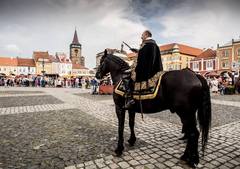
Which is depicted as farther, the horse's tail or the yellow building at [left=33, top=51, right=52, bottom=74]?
the yellow building at [left=33, top=51, right=52, bottom=74]

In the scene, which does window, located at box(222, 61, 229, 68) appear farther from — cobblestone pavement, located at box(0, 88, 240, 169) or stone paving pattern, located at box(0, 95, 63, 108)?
cobblestone pavement, located at box(0, 88, 240, 169)

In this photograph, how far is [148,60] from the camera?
407 cm

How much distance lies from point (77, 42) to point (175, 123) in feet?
366

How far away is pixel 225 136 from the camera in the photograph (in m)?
5.29

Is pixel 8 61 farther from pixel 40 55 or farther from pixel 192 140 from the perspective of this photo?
pixel 192 140

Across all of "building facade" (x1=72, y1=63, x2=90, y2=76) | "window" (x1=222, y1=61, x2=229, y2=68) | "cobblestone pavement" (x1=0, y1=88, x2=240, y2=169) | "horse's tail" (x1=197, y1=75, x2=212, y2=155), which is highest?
"building facade" (x1=72, y1=63, x2=90, y2=76)

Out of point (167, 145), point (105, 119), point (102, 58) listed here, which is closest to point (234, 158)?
point (167, 145)

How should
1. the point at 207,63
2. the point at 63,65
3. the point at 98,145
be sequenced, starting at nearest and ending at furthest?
the point at 98,145, the point at 207,63, the point at 63,65

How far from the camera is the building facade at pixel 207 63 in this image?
Result: 51072 mm

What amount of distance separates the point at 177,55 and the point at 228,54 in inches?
709

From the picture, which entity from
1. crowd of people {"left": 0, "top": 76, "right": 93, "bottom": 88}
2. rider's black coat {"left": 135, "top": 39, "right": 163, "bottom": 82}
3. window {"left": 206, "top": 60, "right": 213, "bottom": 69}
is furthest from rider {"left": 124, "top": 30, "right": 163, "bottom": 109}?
window {"left": 206, "top": 60, "right": 213, "bottom": 69}

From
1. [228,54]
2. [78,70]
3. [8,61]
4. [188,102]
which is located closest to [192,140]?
[188,102]

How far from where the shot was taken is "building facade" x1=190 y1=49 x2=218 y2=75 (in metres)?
51.1

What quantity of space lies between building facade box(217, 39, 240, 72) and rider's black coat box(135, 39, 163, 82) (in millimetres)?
48280
